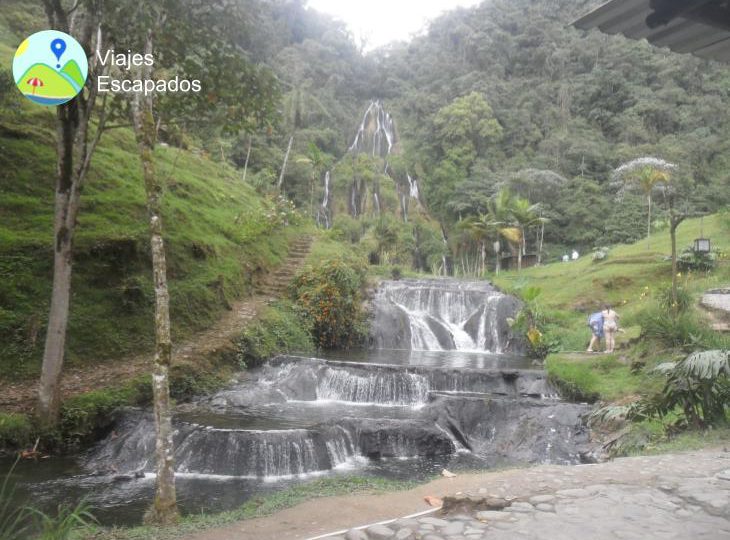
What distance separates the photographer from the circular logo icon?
6344 millimetres

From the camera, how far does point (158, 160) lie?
17859 millimetres

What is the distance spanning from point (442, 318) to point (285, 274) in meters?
6.80

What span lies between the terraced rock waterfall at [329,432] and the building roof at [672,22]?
671 cm

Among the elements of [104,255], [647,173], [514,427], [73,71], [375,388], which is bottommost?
[514,427]

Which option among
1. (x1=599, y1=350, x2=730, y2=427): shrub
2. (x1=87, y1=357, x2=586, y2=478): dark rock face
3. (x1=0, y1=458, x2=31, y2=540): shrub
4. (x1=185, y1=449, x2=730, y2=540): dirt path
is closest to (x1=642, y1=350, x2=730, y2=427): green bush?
(x1=599, y1=350, x2=730, y2=427): shrub

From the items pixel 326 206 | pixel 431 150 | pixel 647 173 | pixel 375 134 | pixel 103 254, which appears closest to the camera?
pixel 103 254

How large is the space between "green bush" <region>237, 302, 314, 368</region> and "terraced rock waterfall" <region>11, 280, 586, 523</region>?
0.44 metres

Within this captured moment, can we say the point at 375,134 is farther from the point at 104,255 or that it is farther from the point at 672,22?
the point at 672,22

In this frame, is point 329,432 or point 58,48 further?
point 329,432

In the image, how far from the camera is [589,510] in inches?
156

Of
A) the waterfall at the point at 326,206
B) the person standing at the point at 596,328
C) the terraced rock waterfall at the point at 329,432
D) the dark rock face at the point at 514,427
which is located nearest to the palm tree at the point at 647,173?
the person standing at the point at 596,328

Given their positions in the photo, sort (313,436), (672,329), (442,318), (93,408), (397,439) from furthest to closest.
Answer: (442,318) < (672,329) < (397,439) < (93,408) < (313,436)

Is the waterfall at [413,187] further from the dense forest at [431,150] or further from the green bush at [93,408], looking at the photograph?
the green bush at [93,408]

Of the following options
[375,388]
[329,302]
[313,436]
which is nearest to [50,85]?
[313,436]
